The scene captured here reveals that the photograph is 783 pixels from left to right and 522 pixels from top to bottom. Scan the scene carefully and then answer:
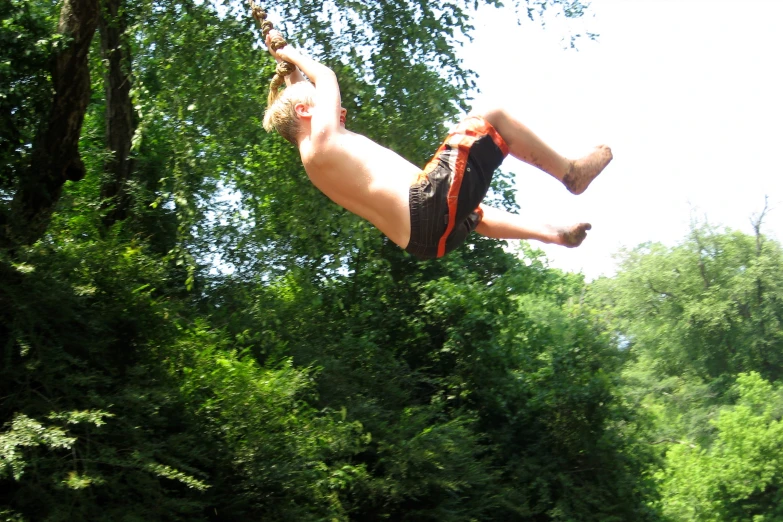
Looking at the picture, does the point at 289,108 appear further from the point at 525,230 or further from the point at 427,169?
the point at 525,230

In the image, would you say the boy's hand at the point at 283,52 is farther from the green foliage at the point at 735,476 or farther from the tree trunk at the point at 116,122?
the green foliage at the point at 735,476

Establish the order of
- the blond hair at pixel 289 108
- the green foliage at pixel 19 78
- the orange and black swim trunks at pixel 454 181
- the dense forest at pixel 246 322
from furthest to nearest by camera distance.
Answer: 1. the green foliage at pixel 19 78
2. the dense forest at pixel 246 322
3. the blond hair at pixel 289 108
4. the orange and black swim trunks at pixel 454 181

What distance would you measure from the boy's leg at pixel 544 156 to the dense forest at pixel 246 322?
15.1 feet

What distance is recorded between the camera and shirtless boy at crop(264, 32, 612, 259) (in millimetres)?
2730

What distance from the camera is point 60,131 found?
748 centimetres

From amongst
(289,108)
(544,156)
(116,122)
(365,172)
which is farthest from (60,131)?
(544,156)

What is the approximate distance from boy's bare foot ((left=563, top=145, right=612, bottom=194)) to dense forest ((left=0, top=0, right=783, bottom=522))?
4.64 meters

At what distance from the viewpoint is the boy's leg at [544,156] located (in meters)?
2.73

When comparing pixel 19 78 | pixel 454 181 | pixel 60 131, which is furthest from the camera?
pixel 19 78

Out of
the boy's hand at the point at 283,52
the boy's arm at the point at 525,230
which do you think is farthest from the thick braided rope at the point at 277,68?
the boy's arm at the point at 525,230

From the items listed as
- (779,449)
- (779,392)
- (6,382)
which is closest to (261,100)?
(6,382)

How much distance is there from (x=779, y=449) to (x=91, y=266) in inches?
598

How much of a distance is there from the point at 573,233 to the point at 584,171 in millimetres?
243

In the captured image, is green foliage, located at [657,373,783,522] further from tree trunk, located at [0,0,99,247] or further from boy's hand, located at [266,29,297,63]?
boy's hand, located at [266,29,297,63]
